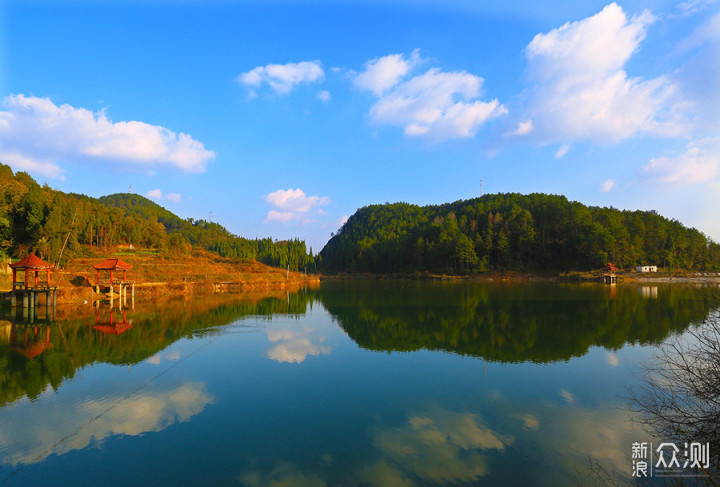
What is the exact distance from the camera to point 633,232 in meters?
97.8

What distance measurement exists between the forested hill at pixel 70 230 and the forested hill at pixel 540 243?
32293 mm

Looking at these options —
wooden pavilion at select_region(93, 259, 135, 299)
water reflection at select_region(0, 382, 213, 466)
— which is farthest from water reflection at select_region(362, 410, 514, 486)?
wooden pavilion at select_region(93, 259, 135, 299)

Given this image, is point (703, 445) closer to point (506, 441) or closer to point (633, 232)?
point (506, 441)

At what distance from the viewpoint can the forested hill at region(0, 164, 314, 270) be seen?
41.3 metres

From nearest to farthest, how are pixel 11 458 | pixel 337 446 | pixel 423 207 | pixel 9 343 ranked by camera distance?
pixel 11 458, pixel 337 446, pixel 9 343, pixel 423 207

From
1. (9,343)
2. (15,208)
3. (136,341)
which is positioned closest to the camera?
(9,343)

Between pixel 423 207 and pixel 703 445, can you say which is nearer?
pixel 703 445

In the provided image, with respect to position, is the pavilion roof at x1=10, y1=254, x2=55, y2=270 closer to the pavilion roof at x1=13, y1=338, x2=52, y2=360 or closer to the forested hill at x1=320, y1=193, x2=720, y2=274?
the pavilion roof at x1=13, y1=338, x2=52, y2=360

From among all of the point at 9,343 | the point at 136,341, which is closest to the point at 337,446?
the point at 136,341

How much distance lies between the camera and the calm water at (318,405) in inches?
290

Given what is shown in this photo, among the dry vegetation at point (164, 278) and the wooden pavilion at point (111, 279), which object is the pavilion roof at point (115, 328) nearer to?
the wooden pavilion at point (111, 279)

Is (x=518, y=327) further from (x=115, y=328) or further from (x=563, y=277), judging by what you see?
(x=563, y=277)

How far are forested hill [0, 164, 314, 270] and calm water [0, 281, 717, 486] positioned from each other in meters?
25.9

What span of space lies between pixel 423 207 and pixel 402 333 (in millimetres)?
176986
